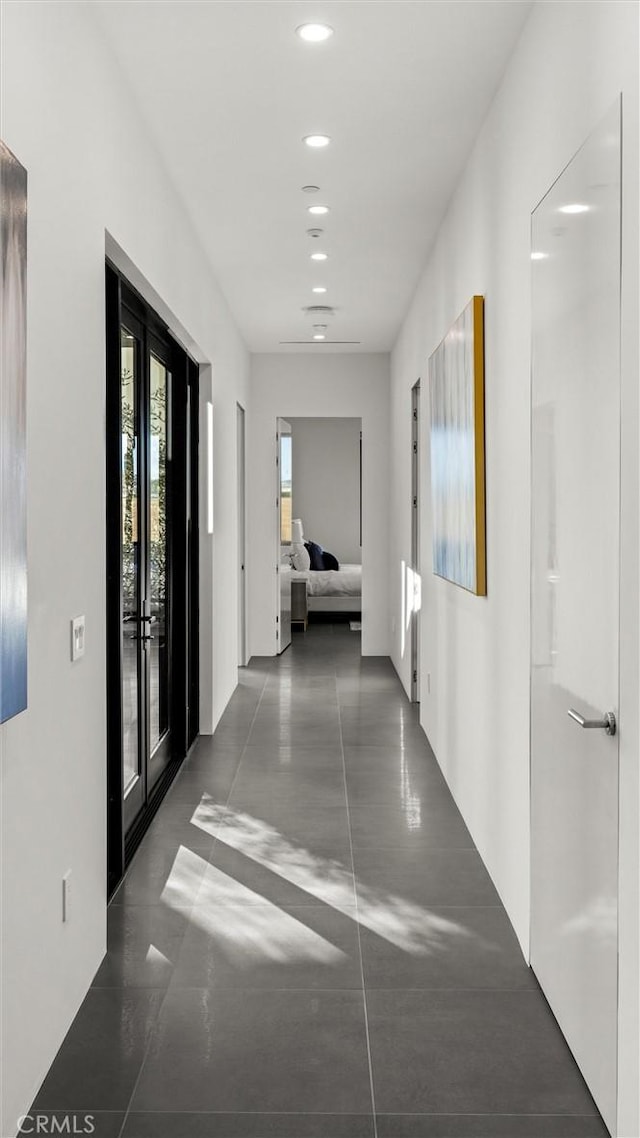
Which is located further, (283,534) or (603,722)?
(283,534)

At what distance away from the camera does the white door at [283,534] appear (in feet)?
30.1

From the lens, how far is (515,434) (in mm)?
3098

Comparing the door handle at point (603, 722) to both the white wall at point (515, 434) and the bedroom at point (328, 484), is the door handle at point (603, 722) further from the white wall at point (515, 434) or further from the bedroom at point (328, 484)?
the bedroom at point (328, 484)

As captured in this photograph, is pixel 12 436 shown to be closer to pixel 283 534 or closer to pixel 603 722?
pixel 603 722

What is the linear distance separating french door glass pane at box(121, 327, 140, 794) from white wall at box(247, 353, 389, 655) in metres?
5.01

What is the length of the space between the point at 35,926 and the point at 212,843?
1755mm

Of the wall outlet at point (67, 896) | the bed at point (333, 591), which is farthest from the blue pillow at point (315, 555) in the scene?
the wall outlet at point (67, 896)

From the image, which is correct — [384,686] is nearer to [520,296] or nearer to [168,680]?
[168,680]

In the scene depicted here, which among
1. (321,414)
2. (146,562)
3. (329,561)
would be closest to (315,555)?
(329,561)

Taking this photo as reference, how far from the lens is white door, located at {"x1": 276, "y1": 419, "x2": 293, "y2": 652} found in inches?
361

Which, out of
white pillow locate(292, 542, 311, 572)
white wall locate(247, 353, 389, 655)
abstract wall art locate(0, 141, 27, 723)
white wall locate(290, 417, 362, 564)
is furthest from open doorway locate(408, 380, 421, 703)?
white wall locate(290, 417, 362, 564)

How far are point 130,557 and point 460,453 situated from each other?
1428 millimetres

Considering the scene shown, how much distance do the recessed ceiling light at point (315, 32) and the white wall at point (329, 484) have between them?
10272mm

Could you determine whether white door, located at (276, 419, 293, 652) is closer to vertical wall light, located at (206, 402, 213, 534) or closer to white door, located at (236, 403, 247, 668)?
white door, located at (236, 403, 247, 668)
